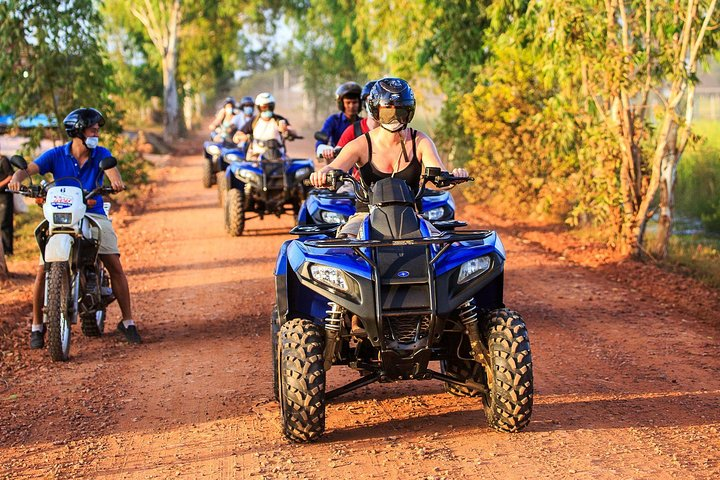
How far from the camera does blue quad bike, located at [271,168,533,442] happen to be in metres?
5.97

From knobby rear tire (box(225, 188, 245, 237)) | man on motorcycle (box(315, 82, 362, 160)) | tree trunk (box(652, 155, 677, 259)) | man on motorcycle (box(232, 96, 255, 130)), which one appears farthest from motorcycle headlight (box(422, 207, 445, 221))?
man on motorcycle (box(232, 96, 255, 130))

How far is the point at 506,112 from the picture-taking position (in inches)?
709

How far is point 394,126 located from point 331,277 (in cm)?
120

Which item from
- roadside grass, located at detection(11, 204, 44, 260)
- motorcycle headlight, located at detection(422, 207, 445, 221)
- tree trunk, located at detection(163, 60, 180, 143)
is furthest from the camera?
tree trunk, located at detection(163, 60, 180, 143)

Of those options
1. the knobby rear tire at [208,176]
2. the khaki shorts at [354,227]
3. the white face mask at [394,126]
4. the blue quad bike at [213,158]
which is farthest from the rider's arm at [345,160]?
the knobby rear tire at [208,176]

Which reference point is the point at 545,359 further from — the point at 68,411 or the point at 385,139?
the point at 68,411

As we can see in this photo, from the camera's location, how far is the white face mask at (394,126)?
6770 mm

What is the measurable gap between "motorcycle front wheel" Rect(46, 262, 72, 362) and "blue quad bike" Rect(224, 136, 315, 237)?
24.4ft

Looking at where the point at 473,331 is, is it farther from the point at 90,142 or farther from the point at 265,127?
the point at 265,127

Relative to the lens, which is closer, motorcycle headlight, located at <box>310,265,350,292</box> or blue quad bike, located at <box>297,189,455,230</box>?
motorcycle headlight, located at <box>310,265,350,292</box>

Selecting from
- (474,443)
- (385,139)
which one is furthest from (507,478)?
(385,139)

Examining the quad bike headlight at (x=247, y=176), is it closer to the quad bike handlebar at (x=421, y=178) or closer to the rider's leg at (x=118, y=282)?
the rider's leg at (x=118, y=282)

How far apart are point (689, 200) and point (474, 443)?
14.4m

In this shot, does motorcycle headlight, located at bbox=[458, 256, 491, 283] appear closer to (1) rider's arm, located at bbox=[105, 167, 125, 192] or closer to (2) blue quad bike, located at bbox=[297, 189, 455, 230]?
(1) rider's arm, located at bbox=[105, 167, 125, 192]
